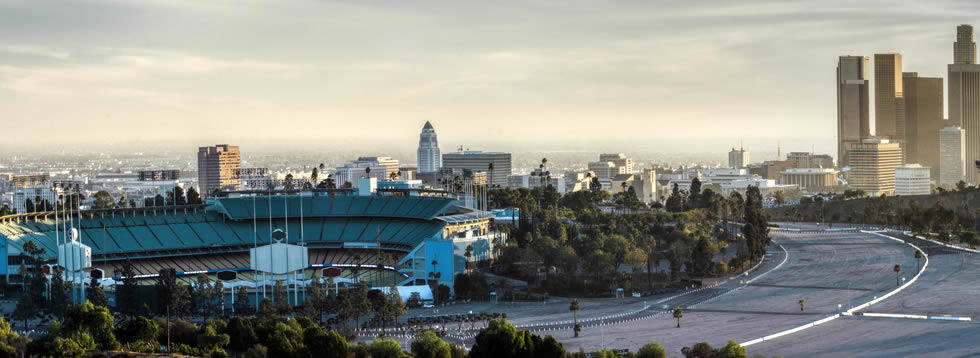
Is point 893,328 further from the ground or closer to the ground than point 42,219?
closer to the ground

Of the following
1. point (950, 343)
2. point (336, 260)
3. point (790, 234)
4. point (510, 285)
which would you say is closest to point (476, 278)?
point (510, 285)

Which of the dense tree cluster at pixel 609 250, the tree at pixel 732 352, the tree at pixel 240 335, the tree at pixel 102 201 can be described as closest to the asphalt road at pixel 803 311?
the dense tree cluster at pixel 609 250

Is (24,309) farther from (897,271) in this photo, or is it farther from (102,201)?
(897,271)

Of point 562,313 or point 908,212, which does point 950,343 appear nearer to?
point 562,313

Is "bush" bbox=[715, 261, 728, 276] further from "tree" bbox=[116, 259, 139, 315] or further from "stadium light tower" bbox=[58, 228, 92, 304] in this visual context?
"stadium light tower" bbox=[58, 228, 92, 304]

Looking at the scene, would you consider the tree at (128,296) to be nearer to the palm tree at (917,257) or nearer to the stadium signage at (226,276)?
the stadium signage at (226,276)

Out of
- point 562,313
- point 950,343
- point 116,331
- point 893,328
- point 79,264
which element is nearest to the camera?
point 116,331

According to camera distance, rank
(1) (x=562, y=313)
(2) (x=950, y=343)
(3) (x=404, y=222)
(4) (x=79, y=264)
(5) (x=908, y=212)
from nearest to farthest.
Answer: (2) (x=950, y=343) → (1) (x=562, y=313) → (4) (x=79, y=264) → (3) (x=404, y=222) → (5) (x=908, y=212)

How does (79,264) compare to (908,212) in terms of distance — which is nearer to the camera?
(79,264)

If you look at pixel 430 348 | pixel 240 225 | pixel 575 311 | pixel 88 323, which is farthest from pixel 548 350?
pixel 240 225
